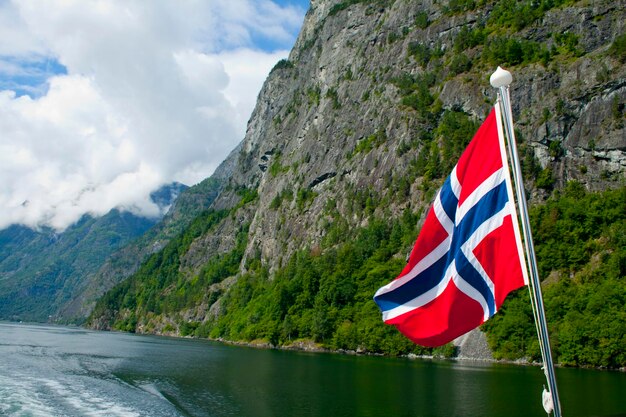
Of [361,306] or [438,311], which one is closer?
[438,311]

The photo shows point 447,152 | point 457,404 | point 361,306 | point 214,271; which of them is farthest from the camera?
point 214,271

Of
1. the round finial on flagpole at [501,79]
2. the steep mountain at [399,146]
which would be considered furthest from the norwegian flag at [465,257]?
the steep mountain at [399,146]

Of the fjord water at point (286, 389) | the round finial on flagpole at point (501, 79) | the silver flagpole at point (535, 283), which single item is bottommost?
the fjord water at point (286, 389)

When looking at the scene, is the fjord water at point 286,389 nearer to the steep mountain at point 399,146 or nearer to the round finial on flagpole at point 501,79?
the steep mountain at point 399,146

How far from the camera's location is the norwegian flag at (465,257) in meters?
9.16

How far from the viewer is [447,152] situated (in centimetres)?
12094

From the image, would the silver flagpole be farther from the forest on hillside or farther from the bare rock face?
the bare rock face

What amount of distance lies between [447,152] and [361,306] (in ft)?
125

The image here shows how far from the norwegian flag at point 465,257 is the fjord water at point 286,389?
30093mm

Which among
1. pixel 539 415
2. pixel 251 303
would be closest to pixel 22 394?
pixel 539 415

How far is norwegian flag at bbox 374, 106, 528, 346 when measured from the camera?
9.16 metres

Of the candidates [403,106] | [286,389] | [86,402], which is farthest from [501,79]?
[403,106]

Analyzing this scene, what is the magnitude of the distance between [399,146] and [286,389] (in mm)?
90455

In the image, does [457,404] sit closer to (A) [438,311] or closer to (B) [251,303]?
(A) [438,311]
